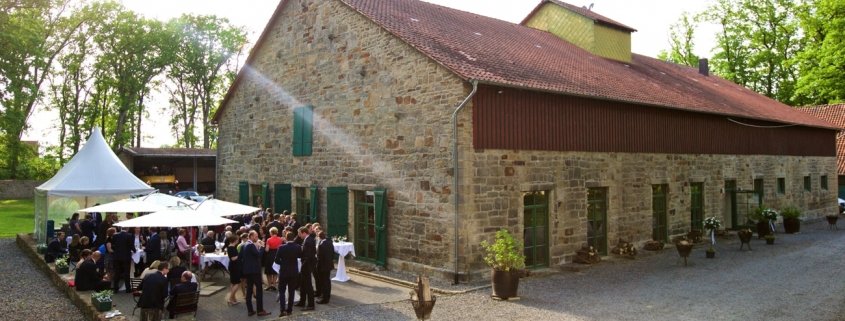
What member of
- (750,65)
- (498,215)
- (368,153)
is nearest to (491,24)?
(368,153)

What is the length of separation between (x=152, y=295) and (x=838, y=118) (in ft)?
111

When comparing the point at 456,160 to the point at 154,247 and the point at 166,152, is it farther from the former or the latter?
the point at 166,152

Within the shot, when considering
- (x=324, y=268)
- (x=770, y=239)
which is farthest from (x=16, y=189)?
(x=770, y=239)

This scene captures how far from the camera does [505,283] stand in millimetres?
10516

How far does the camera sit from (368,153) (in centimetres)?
1431

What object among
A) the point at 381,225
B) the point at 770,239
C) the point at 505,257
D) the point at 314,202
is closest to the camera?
the point at 505,257

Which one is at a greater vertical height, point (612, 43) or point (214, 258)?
point (612, 43)

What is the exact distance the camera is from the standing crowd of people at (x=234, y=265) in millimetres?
8742

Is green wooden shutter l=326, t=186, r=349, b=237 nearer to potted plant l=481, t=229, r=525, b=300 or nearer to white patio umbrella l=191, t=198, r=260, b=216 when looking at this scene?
white patio umbrella l=191, t=198, r=260, b=216

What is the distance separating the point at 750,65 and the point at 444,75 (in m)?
33.2

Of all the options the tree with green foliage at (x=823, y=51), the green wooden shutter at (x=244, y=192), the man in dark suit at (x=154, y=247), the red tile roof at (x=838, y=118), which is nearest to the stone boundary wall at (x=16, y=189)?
the green wooden shutter at (x=244, y=192)

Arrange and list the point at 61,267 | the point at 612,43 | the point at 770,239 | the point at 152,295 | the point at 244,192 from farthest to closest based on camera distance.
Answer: the point at 612,43 → the point at 244,192 → the point at 770,239 → the point at 61,267 → the point at 152,295

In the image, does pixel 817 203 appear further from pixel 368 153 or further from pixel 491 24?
pixel 368 153

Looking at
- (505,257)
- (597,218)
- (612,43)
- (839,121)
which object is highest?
(612,43)
